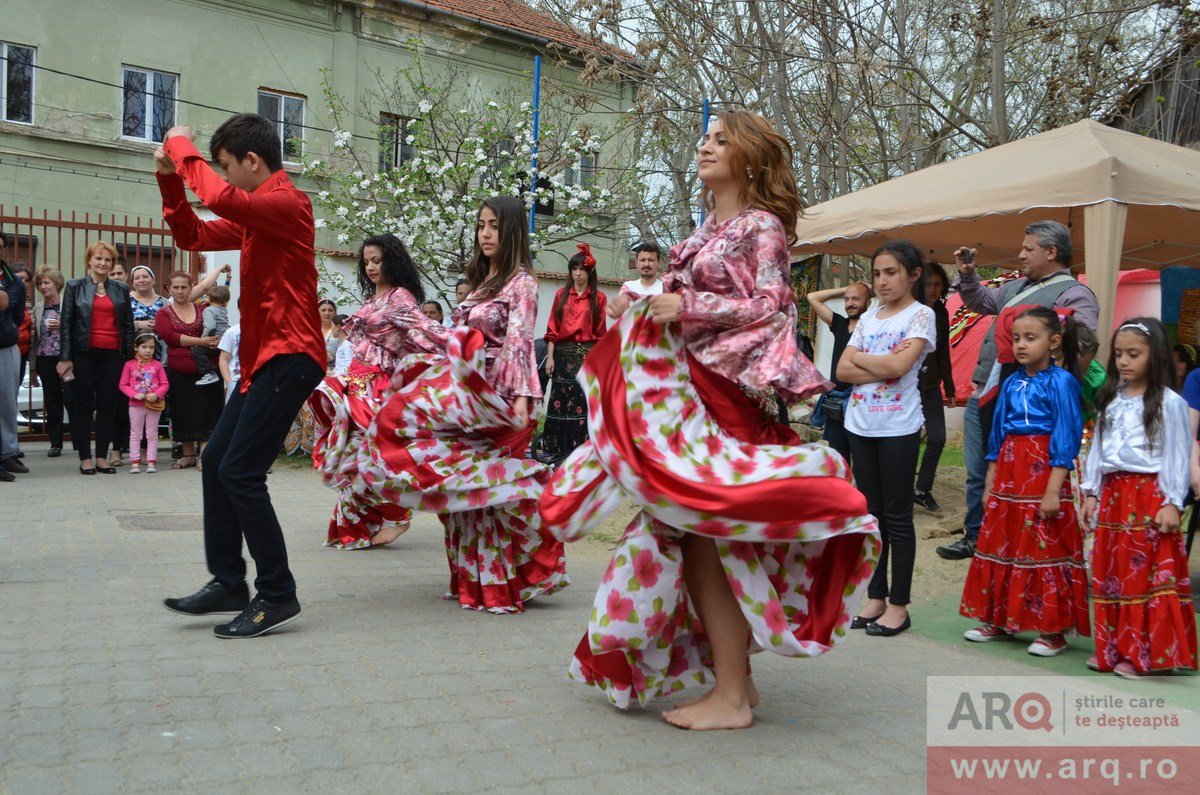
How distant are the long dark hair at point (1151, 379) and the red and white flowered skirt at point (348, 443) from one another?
3.84 meters

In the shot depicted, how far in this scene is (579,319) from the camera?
10.1 m

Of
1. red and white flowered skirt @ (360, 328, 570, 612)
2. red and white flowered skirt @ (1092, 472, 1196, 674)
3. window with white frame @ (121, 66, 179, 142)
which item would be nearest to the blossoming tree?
window with white frame @ (121, 66, 179, 142)

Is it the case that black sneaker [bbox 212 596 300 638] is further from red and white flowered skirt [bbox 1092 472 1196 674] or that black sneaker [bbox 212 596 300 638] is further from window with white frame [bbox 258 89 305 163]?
window with white frame [bbox 258 89 305 163]

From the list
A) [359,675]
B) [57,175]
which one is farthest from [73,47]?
[359,675]

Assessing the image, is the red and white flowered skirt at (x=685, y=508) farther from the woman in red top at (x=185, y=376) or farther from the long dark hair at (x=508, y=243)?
the woman in red top at (x=185, y=376)

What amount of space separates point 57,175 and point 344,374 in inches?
596

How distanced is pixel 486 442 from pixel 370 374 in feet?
6.50

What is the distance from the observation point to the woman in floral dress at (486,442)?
17.2ft

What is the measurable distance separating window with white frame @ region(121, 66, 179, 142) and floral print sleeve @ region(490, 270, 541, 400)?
17.3 m

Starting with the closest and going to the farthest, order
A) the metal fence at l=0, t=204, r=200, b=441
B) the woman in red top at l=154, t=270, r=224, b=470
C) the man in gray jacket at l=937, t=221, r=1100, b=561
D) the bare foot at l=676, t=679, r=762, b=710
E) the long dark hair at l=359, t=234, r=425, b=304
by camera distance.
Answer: the bare foot at l=676, t=679, r=762, b=710, the man in gray jacket at l=937, t=221, r=1100, b=561, the long dark hair at l=359, t=234, r=425, b=304, the woman in red top at l=154, t=270, r=224, b=470, the metal fence at l=0, t=204, r=200, b=441

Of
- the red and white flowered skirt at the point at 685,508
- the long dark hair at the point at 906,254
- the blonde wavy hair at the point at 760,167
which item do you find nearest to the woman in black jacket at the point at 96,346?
Result: the long dark hair at the point at 906,254

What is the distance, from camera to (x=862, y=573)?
136 inches

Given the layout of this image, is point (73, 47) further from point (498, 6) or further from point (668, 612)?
point (668, 612)

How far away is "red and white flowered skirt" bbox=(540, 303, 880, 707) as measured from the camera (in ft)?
10.7
